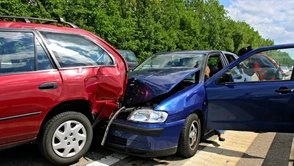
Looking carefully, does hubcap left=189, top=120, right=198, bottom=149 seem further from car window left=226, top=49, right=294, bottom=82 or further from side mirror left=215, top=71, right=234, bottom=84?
car window left=226, top=49, right=294, bottom=82

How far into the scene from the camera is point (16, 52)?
3035mm

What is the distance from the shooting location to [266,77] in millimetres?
3863

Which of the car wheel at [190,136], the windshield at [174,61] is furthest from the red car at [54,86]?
the windshield at [174,61]

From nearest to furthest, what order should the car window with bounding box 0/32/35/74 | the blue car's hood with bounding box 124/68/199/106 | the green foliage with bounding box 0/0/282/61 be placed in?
the car window with bounding box 0/32/35/74, the blue car's hood with bounding box 124/68/199/106, the green foliage with bounding box 0/0/282/61

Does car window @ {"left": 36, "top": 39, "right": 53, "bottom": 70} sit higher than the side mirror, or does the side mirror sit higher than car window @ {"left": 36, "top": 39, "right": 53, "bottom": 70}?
car window @ {"left": 36, "top": 39, "right": 53, "bottom": 70}

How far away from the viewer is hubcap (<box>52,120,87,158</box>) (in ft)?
10.8

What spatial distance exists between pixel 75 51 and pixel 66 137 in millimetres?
1126

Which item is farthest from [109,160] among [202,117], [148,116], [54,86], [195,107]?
[202,117]

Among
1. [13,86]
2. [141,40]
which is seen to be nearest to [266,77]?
[13,86]

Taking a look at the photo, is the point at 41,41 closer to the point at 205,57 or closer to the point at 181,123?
the point at 181,123

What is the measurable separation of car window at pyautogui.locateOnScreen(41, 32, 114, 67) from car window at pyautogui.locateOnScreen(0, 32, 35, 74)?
241mm

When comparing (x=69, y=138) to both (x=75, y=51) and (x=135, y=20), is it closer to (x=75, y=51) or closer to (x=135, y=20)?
(x=75, y=51)

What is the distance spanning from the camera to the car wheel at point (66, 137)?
3.19m

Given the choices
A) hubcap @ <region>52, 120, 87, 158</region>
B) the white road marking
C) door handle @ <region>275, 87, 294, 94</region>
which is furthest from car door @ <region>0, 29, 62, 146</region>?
door handle @ <region>275, 87, 294, 94</region>
